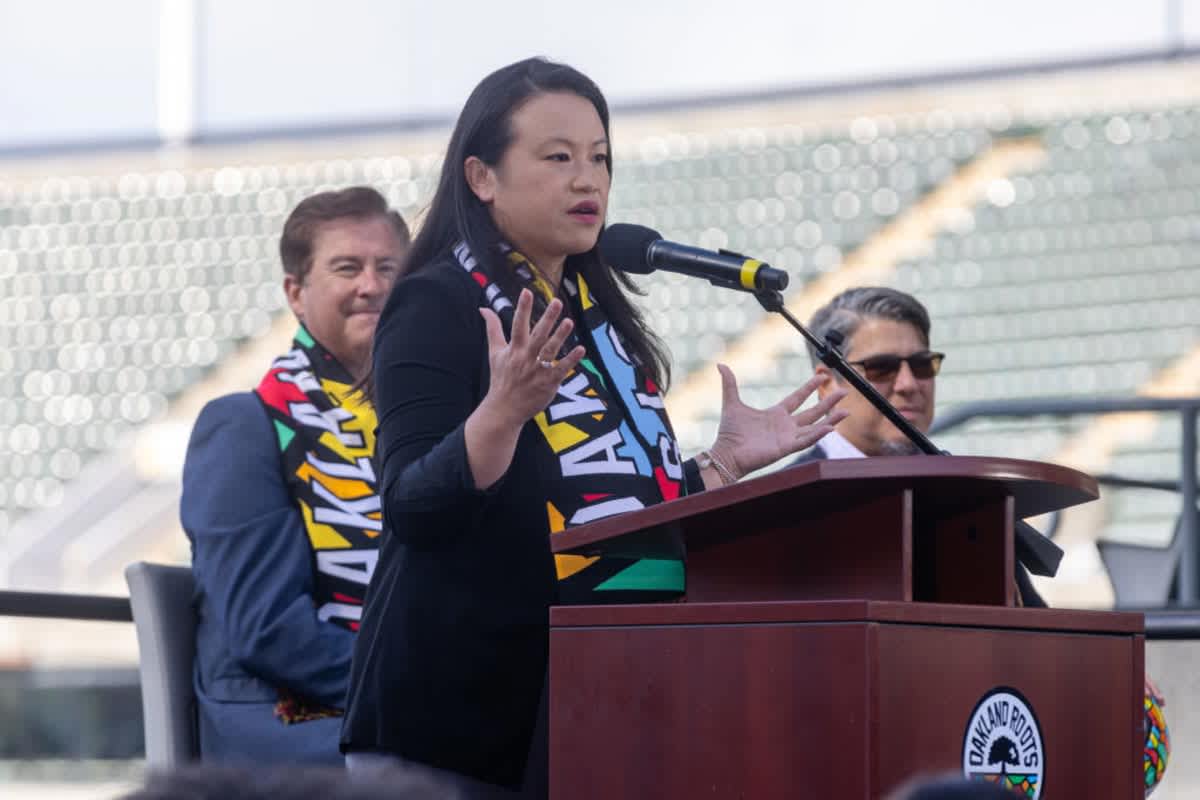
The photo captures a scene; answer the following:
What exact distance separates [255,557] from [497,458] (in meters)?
1.03

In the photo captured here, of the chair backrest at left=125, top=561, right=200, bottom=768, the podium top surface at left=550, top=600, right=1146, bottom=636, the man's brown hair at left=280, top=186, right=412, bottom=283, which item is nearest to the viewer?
the podium top surface at left=550, top=600, right=1146, bottom=636

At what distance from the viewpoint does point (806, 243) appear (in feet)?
52.1

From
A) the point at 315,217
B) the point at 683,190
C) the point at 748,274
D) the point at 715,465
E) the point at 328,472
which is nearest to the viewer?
the point at 748,274

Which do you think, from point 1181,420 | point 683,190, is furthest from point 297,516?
point 683,190

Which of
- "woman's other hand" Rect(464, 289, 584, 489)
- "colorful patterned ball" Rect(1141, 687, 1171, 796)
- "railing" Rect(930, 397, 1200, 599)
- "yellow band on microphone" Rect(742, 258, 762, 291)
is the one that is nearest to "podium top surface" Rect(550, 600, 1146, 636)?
"woman's other hand" Rect(464, 289, 584, 489)

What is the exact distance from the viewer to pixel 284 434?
114 inches

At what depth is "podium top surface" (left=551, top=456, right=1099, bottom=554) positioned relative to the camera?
1589mm

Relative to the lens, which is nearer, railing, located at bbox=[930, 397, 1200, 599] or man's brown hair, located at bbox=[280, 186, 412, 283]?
man's brown hair, located at bbox=[280, 186, 412, 283]

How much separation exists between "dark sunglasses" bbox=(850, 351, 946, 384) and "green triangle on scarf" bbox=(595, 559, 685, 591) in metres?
1.40

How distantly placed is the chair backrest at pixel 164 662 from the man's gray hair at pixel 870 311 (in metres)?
1.18

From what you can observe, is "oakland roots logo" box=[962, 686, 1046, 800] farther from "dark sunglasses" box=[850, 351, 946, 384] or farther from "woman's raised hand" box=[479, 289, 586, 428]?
"dark sunglasses" box=[850, 351, 946, 384]

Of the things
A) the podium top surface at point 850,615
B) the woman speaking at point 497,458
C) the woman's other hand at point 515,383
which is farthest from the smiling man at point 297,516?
the podium top surface at point 850,615

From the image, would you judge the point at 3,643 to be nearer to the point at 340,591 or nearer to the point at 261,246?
the point at 340,591

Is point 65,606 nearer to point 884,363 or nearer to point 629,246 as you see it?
point 884,363
